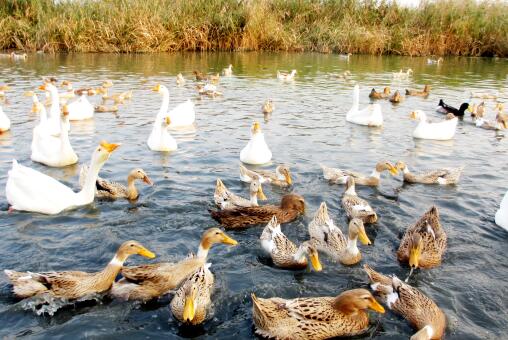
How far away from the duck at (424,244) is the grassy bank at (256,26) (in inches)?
924

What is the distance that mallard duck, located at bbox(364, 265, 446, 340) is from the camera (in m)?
4.57

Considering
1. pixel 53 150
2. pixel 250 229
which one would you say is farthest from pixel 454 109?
pixel 53 150

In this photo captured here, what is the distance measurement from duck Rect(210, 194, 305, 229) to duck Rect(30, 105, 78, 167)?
150 inches

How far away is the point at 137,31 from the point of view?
87.9 feet

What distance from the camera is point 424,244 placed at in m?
6.07

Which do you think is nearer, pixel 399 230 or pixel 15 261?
pixel 15 261

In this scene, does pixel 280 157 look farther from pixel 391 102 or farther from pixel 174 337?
pixel 391 102

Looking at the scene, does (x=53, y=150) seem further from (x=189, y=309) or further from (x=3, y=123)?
(x=189, y=309)

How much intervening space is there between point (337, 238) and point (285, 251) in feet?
2.70

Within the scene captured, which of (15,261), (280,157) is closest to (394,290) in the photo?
(15,261)

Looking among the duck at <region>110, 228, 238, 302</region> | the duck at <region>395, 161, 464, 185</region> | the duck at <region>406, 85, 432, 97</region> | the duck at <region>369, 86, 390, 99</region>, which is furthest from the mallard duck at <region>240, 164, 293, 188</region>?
the duck at <region>406, 85, 432, 97</region>

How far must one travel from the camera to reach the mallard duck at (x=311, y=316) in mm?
4594

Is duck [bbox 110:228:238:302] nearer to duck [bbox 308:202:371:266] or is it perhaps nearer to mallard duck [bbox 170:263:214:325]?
mallard duck [bbox 170:263:214:325]

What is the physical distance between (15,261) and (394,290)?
4.38 metres
